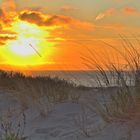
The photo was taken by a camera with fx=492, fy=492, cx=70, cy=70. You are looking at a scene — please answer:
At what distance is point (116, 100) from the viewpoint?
8.11 meters

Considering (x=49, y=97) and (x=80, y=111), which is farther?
(x=49, y=97)

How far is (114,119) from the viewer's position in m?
7.73

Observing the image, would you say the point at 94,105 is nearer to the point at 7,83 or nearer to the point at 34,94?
the point at 34,94

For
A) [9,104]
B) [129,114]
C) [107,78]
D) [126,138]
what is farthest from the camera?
[9,104]

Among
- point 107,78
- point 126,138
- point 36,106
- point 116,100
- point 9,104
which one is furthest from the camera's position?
point 9,104

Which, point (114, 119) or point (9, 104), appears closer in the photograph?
point (114, 119)

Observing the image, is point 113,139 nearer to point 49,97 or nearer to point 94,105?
point 94,105

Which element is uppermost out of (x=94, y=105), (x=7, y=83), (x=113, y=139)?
(x=7, y=83)

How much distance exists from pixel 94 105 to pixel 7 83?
5534mm

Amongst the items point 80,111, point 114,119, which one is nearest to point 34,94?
point 80,111

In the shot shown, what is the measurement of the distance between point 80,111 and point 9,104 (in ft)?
8.26

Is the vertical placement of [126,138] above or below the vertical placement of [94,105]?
below

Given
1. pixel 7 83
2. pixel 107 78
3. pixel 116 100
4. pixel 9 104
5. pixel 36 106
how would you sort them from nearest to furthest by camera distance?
pixel 116 100, pixel 107 78, pixel 36 106, pixel 9 104, pixel 7 83

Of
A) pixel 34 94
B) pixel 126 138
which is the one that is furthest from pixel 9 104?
pixel 126 138
